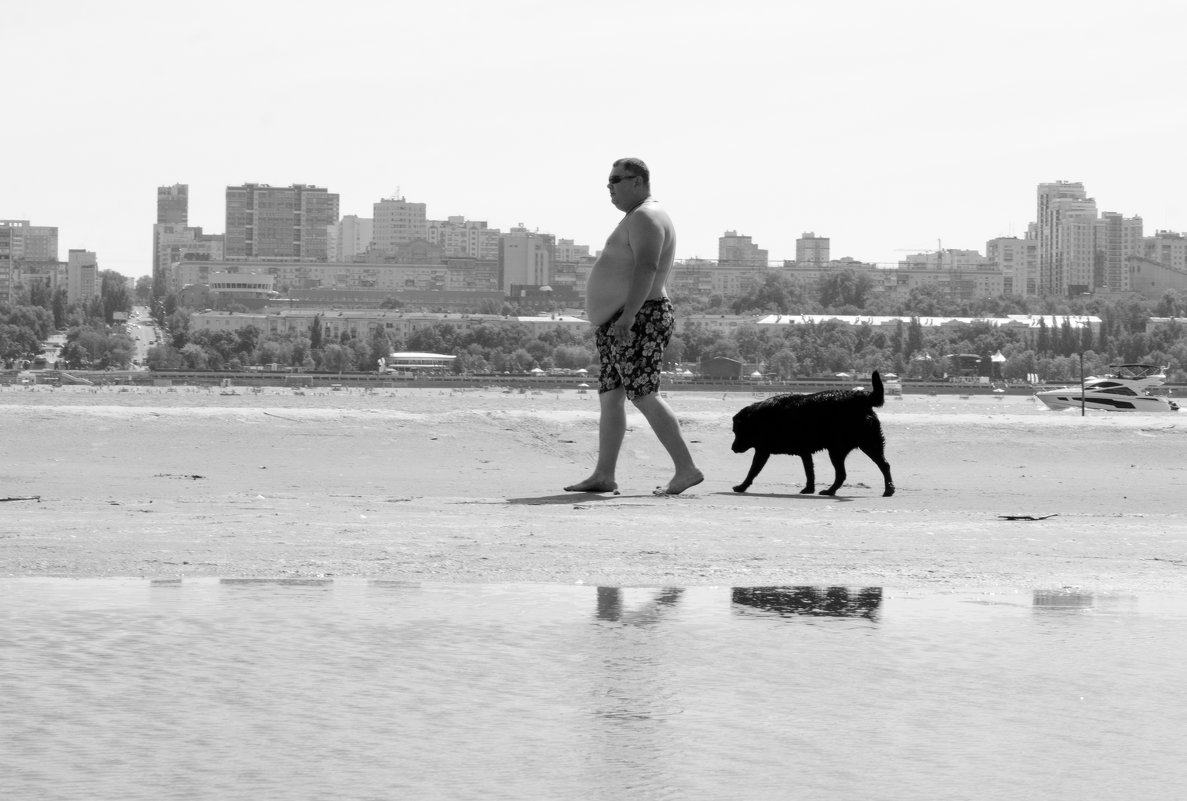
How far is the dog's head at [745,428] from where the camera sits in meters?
15.0

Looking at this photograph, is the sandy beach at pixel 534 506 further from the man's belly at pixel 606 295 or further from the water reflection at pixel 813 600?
the man's belly at pixel 606 295

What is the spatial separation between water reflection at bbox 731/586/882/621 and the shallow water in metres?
0.03

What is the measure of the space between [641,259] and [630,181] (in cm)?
A: 74

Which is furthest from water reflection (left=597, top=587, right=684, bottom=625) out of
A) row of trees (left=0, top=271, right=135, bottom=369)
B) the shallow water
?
row of trees (left=0, top=271, right=135, bottom=369)

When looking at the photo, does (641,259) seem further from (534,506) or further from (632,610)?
(632,610)

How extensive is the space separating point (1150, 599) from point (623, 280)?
6.04 meters

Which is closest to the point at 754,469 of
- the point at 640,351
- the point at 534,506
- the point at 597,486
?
the point at 597,486

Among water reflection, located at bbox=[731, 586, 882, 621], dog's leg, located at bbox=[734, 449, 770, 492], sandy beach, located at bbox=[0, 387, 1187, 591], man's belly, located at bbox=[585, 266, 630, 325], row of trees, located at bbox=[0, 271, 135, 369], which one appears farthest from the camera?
row of trees, located at bbox=[0, 271, 135, 369]

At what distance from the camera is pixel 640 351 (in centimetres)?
1373

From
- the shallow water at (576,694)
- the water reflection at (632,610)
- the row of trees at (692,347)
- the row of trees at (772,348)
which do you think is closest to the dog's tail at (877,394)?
the shallow water at (576,694)

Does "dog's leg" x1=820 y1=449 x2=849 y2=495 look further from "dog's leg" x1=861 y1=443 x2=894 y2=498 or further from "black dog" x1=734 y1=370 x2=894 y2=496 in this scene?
"dog's leg" x1=861 y1=443 x2=894 y2=498

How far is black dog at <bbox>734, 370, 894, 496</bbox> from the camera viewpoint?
48.1ft

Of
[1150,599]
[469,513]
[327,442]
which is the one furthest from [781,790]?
[327,442]

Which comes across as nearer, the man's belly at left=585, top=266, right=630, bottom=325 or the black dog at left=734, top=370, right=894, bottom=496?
the man's belly at left=585, top=266, right=630, bottom=325
